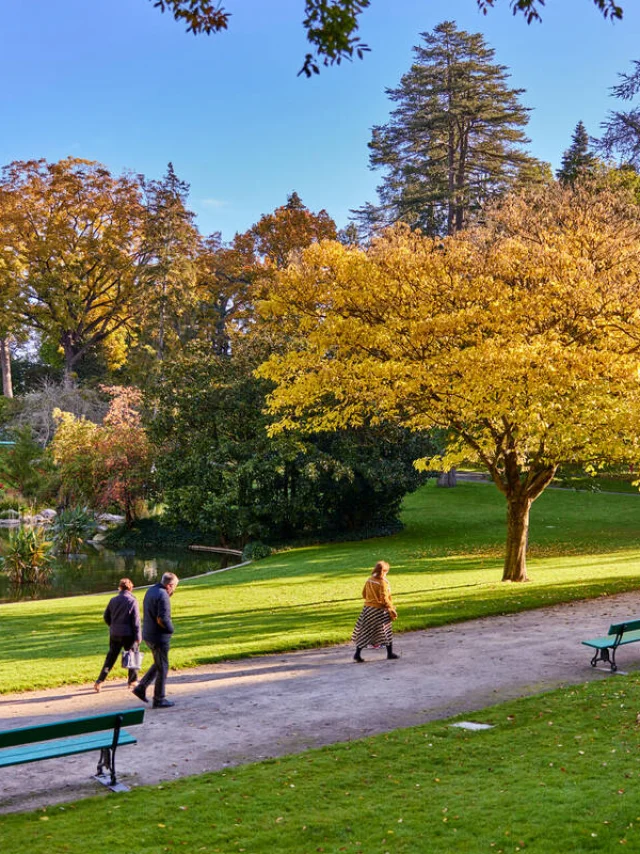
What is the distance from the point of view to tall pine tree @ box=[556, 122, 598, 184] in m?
49.5

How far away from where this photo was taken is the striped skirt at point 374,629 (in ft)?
46.1

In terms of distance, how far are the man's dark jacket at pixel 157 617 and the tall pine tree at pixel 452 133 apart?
3873 centimetres

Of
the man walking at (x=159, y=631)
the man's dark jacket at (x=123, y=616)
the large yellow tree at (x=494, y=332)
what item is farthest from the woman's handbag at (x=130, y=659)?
the large yellow tree at (x=494, y=332)

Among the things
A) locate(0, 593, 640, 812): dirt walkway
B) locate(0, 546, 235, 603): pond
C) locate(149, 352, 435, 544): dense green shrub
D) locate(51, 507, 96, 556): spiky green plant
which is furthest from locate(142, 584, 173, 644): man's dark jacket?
locate(51, 507, 96, 556): spiky green plant

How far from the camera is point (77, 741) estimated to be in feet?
27.9

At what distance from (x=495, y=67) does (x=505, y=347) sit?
36.1 m

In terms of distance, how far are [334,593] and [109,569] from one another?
12.3 m

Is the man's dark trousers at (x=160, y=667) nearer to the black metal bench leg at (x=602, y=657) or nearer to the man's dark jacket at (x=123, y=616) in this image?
the man's dark jacket at (x=123, y=616)

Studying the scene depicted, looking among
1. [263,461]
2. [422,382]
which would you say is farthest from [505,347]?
[263,461]

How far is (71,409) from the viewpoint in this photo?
53125 mm

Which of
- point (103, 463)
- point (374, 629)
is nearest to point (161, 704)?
point (374, 629)

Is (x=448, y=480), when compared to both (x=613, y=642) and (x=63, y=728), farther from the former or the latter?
(x=63, y=728)

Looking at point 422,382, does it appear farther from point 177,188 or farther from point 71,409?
point 177,188

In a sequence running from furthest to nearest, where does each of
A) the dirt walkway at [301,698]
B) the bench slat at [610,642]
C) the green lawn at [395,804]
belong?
1. the bench slat at [610,642]
2. the dirt walkway at [301,698]
3. the green lawn at [395,804]
